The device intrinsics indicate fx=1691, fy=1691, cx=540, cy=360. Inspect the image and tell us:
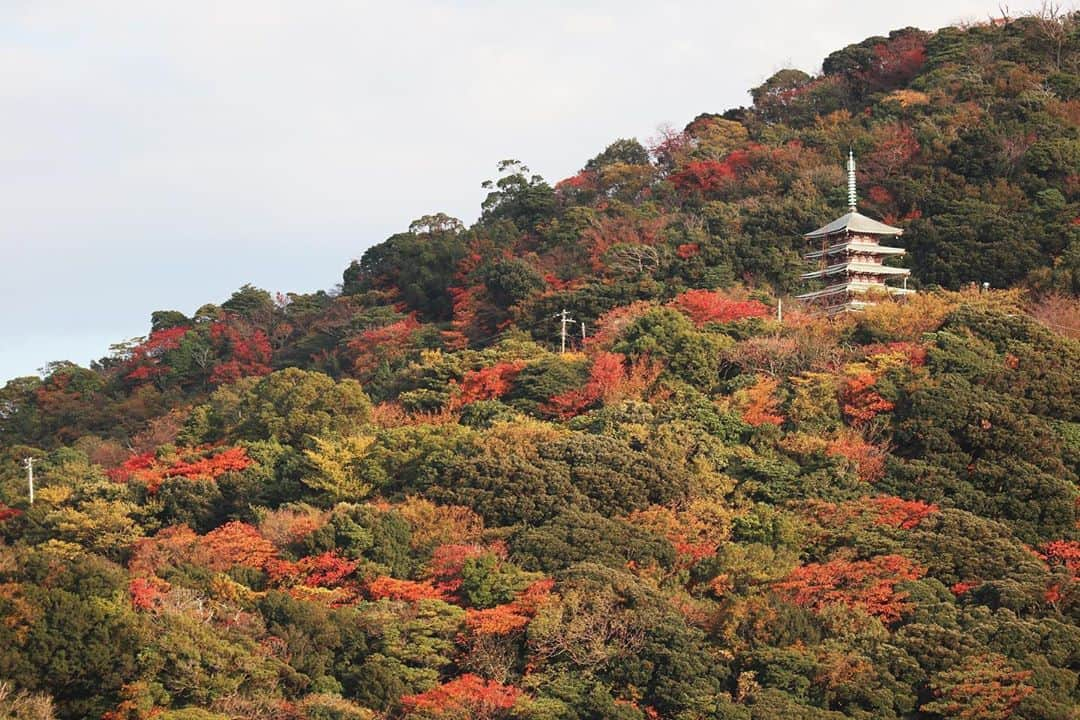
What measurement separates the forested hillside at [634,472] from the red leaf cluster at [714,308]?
4.4 inches

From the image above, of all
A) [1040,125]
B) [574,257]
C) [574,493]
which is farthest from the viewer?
[574,257]

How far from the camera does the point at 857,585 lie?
32.9 metres

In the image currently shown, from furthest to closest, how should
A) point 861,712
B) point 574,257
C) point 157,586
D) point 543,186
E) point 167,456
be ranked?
point 543,186
point 574,257
point 167,456
point 157,586
point 861,712

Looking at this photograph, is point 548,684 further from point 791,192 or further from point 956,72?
point 956,72

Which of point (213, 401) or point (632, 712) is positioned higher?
point (213, 401)

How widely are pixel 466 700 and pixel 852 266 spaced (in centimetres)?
2446

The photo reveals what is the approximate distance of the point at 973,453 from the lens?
3872 cm

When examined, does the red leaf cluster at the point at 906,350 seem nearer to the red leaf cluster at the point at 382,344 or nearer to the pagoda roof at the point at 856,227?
the pagoda roof at the point at 856,227

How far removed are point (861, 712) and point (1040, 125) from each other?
31459 mm

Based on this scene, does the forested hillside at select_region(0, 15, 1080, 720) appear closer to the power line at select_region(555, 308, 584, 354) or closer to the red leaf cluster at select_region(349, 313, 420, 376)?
the red leaf cluster at select_region(349, 313, 420, 376)

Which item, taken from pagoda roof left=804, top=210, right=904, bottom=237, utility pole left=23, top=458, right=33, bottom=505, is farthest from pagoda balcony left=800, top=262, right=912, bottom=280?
utility pole left=23, top=458, right=33, bottom=505

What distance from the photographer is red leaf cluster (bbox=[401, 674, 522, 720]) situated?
30031 millimetres

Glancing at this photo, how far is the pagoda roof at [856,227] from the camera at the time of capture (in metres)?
50.8

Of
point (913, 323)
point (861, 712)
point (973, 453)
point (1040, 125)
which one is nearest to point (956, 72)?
point (1040, 125)
